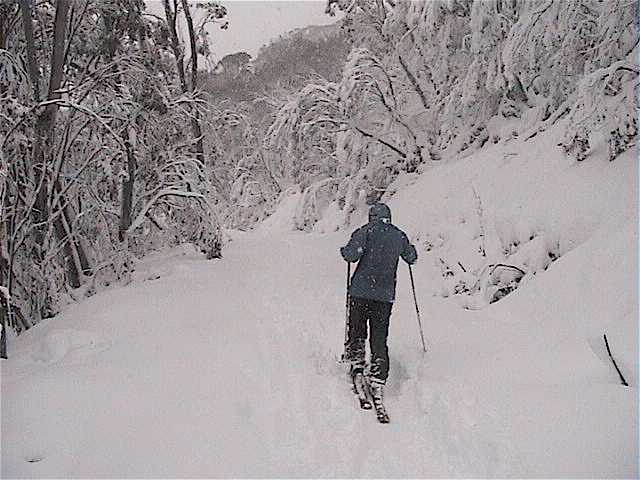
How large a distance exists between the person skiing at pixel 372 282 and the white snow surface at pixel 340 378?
416 millimetres

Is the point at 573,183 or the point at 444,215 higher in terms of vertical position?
the point at 573,183

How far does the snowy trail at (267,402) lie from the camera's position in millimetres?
3770

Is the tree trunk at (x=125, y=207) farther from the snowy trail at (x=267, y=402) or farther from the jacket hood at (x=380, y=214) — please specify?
the jacket hood at (x=380, y=214)

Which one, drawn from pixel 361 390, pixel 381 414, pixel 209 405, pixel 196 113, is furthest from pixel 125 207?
pixel 381 414

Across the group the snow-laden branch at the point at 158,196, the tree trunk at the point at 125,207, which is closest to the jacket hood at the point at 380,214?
the snow-laden branch at the point at 158,196

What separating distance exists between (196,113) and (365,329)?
7.53m

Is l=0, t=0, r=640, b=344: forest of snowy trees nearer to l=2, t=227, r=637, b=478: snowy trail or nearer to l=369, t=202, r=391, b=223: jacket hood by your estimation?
l=2, t=227, r=637, b=478: snowy trail

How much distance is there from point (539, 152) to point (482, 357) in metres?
6.17

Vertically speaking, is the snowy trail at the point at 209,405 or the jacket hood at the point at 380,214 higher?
the jacket hood at the point at 380,214

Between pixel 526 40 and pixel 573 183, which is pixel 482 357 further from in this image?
pixel 526 40

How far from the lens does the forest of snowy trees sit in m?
7.22

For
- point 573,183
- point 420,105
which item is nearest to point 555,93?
point 573,183

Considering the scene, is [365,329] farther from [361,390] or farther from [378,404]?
[378,404]

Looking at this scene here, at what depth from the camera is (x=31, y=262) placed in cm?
726
